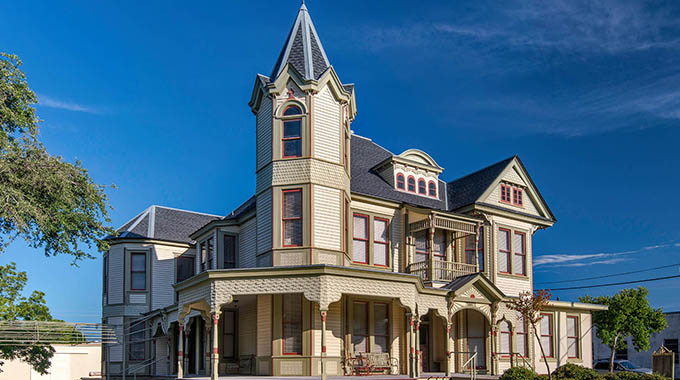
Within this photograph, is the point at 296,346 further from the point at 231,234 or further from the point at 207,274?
the point at 231,234

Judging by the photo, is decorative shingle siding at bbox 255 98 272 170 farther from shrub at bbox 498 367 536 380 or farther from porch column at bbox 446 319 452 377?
shrub at bbox 498 367 536 380

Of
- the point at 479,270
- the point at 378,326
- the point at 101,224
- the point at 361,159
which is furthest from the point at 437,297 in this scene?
the point at 101,224

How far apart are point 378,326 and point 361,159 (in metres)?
7.63

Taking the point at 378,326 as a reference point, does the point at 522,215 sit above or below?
above

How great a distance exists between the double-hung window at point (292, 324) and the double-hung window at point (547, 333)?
13631 millimetres

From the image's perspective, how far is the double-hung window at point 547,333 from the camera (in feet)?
105

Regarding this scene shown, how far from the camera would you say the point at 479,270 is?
30.0 metres

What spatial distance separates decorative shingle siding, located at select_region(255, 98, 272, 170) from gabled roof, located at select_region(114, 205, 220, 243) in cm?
1153

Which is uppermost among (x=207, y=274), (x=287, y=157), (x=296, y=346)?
(x=287, y=157)

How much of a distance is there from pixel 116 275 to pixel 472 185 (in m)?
18.2

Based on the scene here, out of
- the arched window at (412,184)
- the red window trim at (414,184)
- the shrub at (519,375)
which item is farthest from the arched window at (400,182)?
the shrub at (519,375)

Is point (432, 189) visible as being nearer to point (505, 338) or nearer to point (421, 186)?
point (421, 186)

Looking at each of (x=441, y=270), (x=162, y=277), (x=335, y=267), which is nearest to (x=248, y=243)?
(x=335, y=267)

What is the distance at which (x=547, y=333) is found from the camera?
3225 cm
